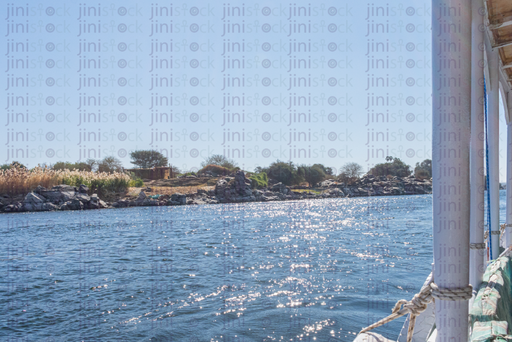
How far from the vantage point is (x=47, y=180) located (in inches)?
1463

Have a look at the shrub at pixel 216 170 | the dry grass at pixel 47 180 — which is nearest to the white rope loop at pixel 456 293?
the dry grass at pixel 47 180

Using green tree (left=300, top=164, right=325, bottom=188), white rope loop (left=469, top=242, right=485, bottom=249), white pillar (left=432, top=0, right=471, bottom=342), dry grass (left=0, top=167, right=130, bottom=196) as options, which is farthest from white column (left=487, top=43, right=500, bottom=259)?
green tree (left=300, top=164, right=325, bottom=188)

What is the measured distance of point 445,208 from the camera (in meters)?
1.73

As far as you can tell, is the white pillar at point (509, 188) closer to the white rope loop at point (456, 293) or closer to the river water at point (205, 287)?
the river water at point (205, 287)

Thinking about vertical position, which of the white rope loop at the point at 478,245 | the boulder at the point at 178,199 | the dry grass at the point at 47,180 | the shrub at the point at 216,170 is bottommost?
the boulder at the point at 178,199

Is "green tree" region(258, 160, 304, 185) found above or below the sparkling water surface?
above

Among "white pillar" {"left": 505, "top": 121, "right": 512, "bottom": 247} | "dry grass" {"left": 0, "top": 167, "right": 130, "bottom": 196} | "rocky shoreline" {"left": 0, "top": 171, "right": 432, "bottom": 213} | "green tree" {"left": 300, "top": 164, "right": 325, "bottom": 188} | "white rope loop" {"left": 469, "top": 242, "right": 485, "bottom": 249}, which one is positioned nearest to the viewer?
"white rope loop" {"left": 469, "top": 242, "right": 485, "bottom": 249}

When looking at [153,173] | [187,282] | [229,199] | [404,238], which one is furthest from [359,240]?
[153,173]

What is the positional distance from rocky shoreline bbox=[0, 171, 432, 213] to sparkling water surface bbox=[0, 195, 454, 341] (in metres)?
20.6

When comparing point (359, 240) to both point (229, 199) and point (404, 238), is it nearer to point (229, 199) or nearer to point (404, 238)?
point (404, 238)

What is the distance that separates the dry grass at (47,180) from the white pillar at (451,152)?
1670 inches

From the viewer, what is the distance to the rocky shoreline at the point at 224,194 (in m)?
34.8

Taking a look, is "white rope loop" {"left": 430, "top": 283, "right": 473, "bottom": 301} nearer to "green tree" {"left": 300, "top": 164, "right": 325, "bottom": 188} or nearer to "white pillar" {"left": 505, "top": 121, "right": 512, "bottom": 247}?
"white pillar" {"left": 505, "top": 121, "right": 512, "bottom": 247}

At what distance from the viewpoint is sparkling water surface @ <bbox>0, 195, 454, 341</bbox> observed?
5930 millimetres
